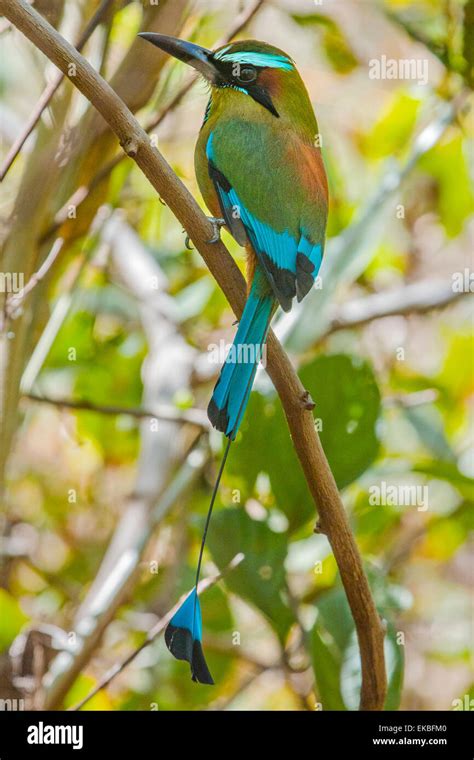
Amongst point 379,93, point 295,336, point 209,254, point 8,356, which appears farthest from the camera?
point 379,93

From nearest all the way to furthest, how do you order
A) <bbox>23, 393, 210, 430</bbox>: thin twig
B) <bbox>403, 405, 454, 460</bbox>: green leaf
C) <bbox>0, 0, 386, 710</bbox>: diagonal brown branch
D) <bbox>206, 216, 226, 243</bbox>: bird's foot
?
<bbox>0, 0, 386, 710</bbox>: diagonal brown branch < <bbox>206, 216, 226, 243</bbox>: bird's foot < <bbox>23, 393, 210, 430</bbox>: thin twig < <bbox>403, 405, 454, 460</bbox>: green leaf

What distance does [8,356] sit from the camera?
1.44m

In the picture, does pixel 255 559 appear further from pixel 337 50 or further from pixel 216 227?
pixel 337 50

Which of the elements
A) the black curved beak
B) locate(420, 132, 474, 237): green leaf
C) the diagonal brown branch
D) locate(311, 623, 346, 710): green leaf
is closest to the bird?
the black curved beak

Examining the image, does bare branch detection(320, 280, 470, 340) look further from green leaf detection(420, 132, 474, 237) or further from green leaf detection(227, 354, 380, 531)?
green leaf detection(227, 354, 380, 531)

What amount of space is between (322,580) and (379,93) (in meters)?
1.51

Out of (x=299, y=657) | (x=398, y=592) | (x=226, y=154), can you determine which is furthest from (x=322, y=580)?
(x=226, y=154)

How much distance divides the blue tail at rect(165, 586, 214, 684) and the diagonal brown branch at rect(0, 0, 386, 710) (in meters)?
0.20

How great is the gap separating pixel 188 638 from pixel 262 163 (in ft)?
2.16

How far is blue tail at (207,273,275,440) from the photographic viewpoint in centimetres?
117

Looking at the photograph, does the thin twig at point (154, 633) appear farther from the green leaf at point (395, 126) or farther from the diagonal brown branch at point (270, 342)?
the green leaf at point (395, 126)

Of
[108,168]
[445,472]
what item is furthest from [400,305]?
[108,168]

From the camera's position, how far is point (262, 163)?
133 cm
